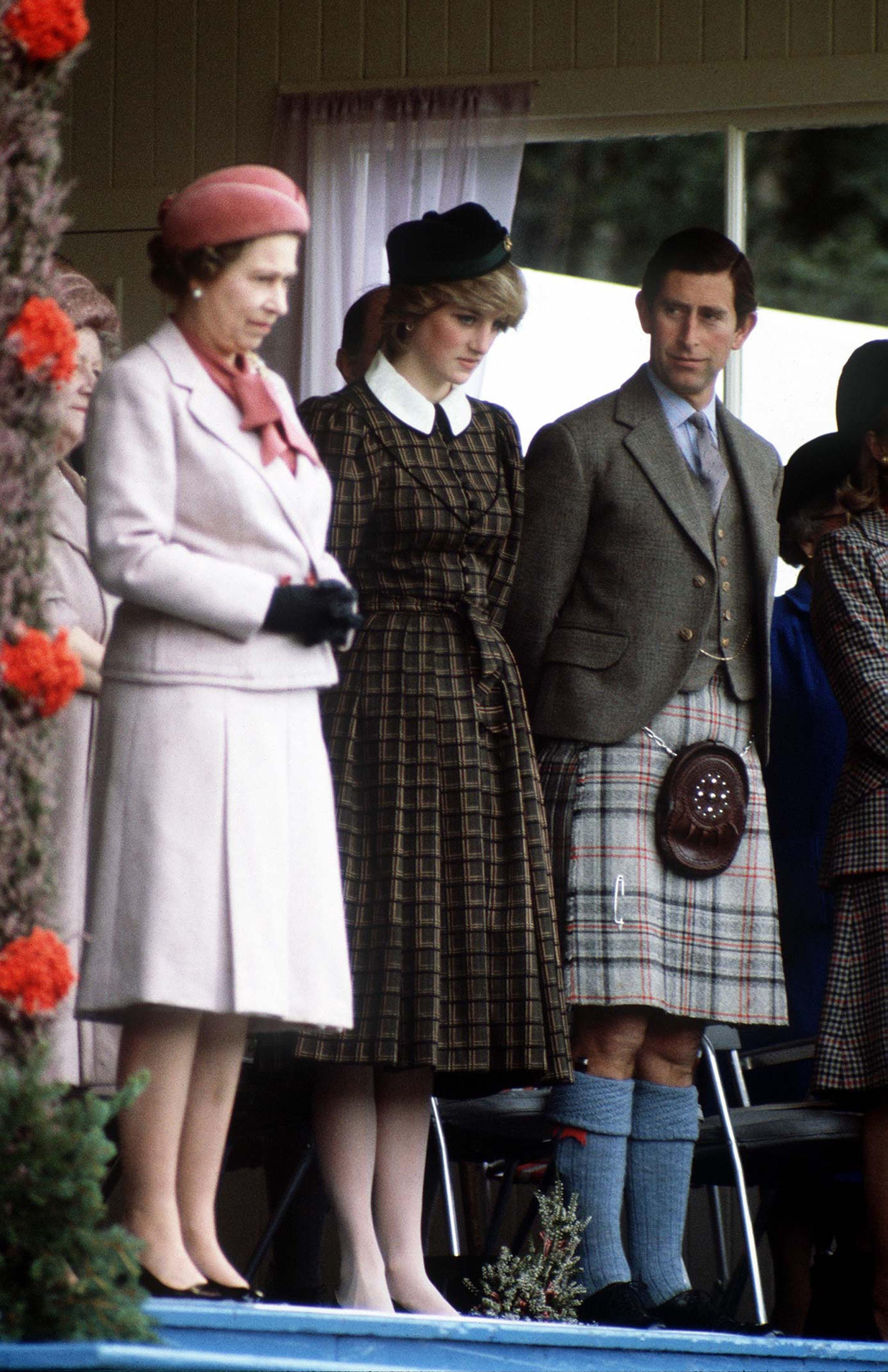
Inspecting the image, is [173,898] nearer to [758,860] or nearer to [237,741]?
[237,741]

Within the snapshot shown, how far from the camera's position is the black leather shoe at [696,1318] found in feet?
11.1

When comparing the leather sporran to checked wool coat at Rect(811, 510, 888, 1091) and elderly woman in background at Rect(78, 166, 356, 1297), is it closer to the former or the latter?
checked wool coat at Rect(811, 510, 888, 1091)

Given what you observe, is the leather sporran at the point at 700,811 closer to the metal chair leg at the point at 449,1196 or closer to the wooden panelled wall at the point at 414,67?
the metal chair leg at the point at 449,1196

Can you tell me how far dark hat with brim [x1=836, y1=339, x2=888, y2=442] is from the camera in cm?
482

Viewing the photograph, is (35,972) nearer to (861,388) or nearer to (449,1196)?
(449,1196)

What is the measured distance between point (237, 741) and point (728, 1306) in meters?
2.01

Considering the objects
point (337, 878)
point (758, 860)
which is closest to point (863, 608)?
point (758, 860)

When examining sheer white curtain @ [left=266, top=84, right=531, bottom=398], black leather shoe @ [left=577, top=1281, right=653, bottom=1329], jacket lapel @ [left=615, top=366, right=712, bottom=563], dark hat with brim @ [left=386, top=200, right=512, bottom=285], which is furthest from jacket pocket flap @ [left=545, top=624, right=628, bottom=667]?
sheer white curtain @ [left=266, top=84, right=531, bottom=398]

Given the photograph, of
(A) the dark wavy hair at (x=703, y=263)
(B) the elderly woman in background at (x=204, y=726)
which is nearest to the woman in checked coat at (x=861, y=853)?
(A) the dark wavy hair at (x=703, y=263)

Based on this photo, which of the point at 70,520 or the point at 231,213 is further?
the point at 70,520

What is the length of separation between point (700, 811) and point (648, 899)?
0.18 m

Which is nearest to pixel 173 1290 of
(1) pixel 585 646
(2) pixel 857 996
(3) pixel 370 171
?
(1) pixel 585 646

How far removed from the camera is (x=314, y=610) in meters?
2.82

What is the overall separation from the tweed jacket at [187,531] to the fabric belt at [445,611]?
20.9 inches
